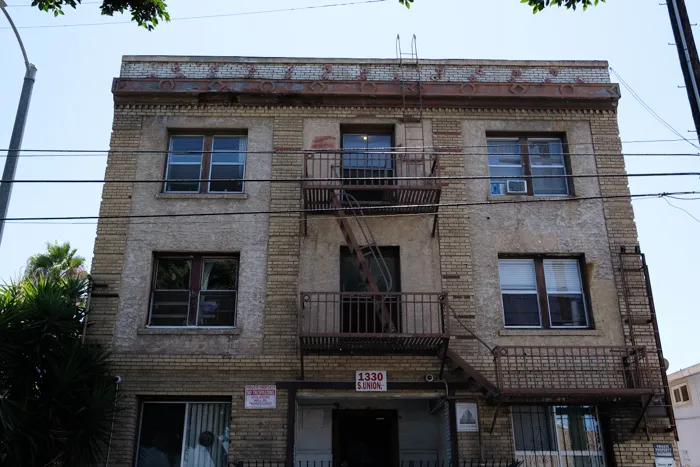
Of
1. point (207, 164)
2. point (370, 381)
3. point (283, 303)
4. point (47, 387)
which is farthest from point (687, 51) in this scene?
point (47, 387)

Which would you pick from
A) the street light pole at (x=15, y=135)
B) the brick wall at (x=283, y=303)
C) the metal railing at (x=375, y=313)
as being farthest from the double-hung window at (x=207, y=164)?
the street light pole at (x=15, y=135)

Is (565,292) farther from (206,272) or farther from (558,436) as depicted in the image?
(206,272)

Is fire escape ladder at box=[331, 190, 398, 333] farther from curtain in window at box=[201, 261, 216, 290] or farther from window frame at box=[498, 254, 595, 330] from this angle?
curtain in window at box=[201, 261, 216, 290]

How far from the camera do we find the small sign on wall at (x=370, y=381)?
12734 mm

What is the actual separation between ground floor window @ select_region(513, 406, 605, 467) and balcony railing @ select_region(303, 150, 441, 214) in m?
4.51

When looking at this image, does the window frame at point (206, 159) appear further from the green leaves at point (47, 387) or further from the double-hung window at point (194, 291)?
the green leaves at point (47, 387)

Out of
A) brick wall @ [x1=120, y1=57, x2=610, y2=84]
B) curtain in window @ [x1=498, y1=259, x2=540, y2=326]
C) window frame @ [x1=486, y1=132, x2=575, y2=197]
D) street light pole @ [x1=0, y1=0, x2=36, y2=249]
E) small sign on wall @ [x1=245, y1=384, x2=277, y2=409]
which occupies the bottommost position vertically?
small sign on wall @ [x1=245, y1=384, x2=277, y2=409]

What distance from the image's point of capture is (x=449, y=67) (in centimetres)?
1570

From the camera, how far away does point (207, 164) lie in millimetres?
14992

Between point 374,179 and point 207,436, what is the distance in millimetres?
5907

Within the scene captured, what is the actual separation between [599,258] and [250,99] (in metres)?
8.18

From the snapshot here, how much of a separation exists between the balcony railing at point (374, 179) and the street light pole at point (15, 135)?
4995 mm

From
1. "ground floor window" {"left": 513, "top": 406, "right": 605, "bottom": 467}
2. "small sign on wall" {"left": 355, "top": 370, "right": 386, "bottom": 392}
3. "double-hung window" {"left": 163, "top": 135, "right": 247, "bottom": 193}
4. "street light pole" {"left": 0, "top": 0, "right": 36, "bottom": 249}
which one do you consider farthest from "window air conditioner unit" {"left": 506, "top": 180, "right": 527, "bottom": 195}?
"street light pole" {"left": 0, "top": 0, "right": 36, "bottom": 249}

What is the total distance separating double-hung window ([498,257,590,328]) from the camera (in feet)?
45.0
